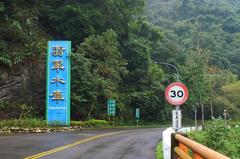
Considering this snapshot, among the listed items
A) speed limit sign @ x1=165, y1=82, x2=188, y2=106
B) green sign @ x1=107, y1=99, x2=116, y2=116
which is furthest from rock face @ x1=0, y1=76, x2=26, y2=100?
speed limit sign @ x1=165, y1=82, x2=188, y2=106

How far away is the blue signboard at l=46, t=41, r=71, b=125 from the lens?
3534 centimetres

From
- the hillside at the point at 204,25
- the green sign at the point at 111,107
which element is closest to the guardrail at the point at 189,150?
the green sign at the point at 111,107

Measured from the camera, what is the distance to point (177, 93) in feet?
38.7

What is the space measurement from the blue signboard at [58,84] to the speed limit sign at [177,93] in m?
24.2

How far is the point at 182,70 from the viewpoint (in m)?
66.1

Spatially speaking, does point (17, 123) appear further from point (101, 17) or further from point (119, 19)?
point (119, 19)

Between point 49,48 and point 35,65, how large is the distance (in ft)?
12.6

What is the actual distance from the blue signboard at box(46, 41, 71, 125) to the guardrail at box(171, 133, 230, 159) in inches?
1041

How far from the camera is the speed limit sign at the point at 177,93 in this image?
1173 cm

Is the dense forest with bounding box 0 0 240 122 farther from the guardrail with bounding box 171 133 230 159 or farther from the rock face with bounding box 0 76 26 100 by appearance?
the guardrail with bounding box 171 133 230 159

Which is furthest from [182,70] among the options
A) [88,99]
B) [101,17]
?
[88,99]

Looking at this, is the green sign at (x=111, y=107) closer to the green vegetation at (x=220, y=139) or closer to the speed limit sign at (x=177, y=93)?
the green vegetation at (x=220, y=139)

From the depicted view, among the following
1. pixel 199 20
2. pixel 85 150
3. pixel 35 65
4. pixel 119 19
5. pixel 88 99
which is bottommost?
pixel 85 150

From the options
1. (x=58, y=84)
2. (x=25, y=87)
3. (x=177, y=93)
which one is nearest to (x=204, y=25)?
(x=25, y=87)
